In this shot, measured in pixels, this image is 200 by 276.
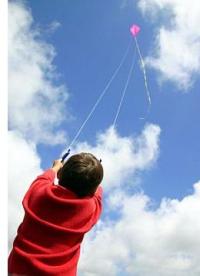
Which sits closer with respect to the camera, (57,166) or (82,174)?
(82,174)

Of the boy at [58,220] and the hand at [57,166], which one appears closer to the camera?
the boy at [58,220]

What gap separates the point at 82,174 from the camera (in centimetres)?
326

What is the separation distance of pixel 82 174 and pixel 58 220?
49 centimetres

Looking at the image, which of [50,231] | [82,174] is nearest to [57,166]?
[82,174]

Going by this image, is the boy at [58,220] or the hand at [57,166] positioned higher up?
the hand at [57,166]

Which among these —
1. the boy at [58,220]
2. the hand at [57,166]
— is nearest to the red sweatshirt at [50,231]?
the boy at [58,220]

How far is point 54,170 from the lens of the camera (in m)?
3.89

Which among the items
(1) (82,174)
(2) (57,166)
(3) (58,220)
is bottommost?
(3) (58,220)

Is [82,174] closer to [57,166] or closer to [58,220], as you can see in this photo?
[58,220]

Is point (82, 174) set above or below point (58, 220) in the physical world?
above

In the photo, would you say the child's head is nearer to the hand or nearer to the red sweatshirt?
the red sweatshirt

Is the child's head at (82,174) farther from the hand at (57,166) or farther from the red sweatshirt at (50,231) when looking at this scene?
Result: the hand at (57,166)

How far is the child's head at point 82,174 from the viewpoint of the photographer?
3.28 metres

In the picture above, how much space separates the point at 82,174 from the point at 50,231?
602 mm
